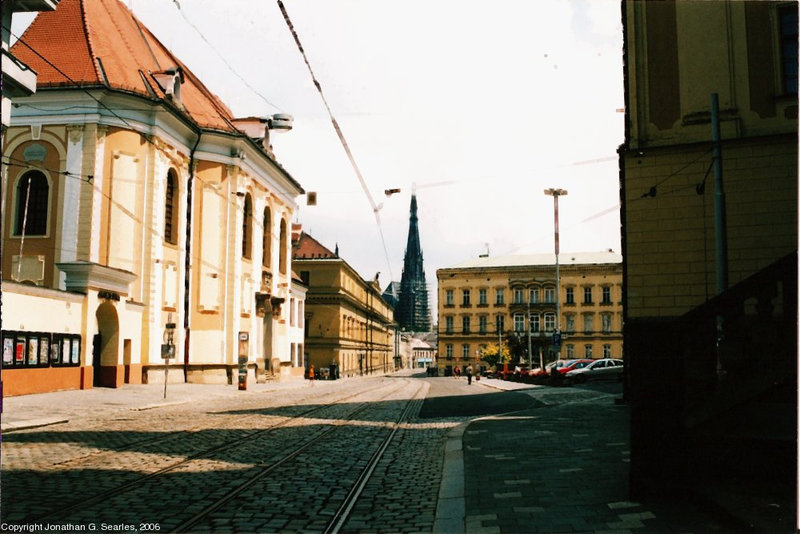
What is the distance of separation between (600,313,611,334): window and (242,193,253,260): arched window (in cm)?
5651

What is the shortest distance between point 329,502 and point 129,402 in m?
17.6

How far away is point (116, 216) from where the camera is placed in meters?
32.9

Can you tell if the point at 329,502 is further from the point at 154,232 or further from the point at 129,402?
the point at 154,232

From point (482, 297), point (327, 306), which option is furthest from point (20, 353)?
point (482, 297)

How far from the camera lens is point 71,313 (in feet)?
86.4

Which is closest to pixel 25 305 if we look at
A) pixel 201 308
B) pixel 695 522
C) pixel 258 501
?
pixel 201 308

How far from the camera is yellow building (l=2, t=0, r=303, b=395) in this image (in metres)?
26.9

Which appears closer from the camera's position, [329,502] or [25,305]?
[329,502]

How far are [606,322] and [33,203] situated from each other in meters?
71.4

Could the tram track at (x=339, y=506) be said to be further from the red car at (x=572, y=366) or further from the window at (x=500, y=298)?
the window at (x=500, y=298)

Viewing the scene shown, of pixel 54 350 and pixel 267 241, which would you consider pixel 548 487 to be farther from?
pixel 267 241

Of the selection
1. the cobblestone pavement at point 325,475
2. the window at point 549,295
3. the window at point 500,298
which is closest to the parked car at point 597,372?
the cobblestone pavement at point 325,475

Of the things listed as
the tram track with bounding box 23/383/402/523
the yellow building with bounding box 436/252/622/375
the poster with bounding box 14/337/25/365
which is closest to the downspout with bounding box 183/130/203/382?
the poster with bounding box 14/337/25/365

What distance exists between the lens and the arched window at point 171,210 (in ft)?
121
